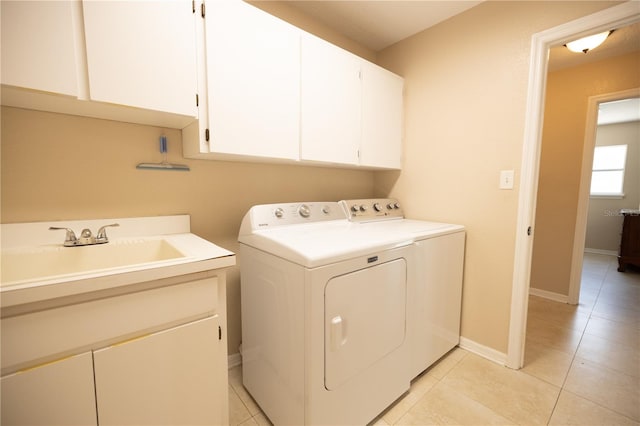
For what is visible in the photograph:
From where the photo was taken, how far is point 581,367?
5.74 feet

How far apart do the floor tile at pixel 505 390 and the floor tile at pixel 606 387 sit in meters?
0.16

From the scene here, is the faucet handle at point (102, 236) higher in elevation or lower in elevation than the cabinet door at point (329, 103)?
lower

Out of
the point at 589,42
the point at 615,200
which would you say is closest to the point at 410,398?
the point at 589,42

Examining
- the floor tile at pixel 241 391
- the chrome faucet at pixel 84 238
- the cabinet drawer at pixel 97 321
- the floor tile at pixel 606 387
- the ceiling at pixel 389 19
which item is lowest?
the floor tile at pixel 241 391

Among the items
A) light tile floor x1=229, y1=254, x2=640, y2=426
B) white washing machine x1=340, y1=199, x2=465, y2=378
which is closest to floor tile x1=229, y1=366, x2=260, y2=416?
light tile floor x1=229, y1=254, x2=640, y2=426

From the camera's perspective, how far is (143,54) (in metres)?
1.06

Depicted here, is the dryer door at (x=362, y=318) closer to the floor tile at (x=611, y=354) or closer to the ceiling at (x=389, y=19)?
the floor tile at (x=611, y=354)

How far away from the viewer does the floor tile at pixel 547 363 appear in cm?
167

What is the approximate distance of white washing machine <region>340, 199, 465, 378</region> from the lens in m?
1.55

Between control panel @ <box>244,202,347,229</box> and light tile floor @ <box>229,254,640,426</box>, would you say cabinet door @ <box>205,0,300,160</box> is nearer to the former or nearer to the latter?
control panel @ <box>244,202,347,229</box>

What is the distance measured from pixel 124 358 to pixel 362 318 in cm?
91

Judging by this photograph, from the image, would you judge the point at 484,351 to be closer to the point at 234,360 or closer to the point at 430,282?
the point at 430,282

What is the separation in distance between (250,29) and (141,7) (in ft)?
1.51

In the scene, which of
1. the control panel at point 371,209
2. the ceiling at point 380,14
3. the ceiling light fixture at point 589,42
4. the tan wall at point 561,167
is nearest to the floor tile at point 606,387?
the tan wall at point 561,167
